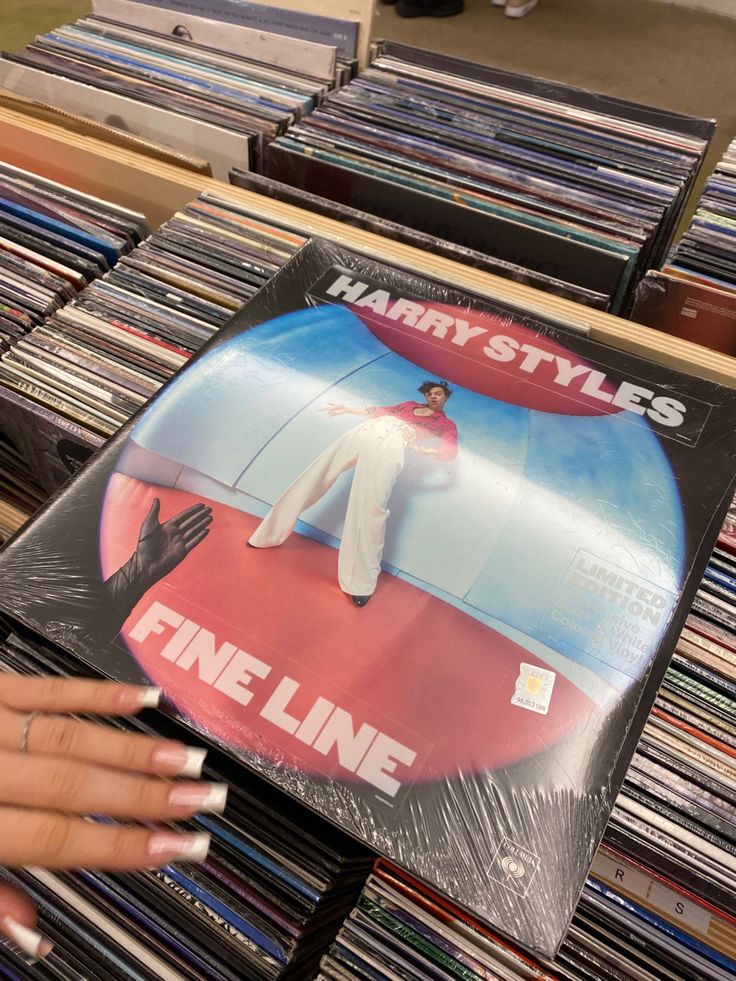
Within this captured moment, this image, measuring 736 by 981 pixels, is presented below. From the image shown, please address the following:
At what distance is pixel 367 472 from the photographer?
74 cm

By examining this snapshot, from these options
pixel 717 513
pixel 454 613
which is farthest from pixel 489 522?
pixel 717 513

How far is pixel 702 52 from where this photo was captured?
9.90 feet

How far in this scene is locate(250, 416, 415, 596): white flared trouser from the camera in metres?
0.68

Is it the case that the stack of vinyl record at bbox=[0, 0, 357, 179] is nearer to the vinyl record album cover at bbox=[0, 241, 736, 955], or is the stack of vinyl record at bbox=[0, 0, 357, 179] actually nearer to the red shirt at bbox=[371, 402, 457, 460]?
the vinyl record album cover at bbox=[0, 241, 736, 955]

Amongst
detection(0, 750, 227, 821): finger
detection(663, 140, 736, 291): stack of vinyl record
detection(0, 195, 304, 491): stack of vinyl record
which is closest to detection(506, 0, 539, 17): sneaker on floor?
detection(663, 140, 736, 291): stack of vinyl record

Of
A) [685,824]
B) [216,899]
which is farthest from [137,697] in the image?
[685,824]

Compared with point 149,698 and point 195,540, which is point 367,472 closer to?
point 195,540

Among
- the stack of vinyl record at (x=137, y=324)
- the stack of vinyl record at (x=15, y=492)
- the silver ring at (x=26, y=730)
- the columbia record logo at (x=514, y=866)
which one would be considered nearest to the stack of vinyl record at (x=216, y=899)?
the silver ring at (x=26, y=730)

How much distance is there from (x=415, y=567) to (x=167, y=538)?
253mm

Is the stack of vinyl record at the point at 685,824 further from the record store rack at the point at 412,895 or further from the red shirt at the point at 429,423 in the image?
the red shirt at the point at 429,423

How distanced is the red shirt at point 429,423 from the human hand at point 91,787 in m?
0.38

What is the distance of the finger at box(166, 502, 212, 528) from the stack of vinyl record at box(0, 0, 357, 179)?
2.46 feet

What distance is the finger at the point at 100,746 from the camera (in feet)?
2.01

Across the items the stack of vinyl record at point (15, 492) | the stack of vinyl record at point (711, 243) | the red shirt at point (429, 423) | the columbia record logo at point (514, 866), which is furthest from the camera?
the stack of vinyl record at point (15, 492)
